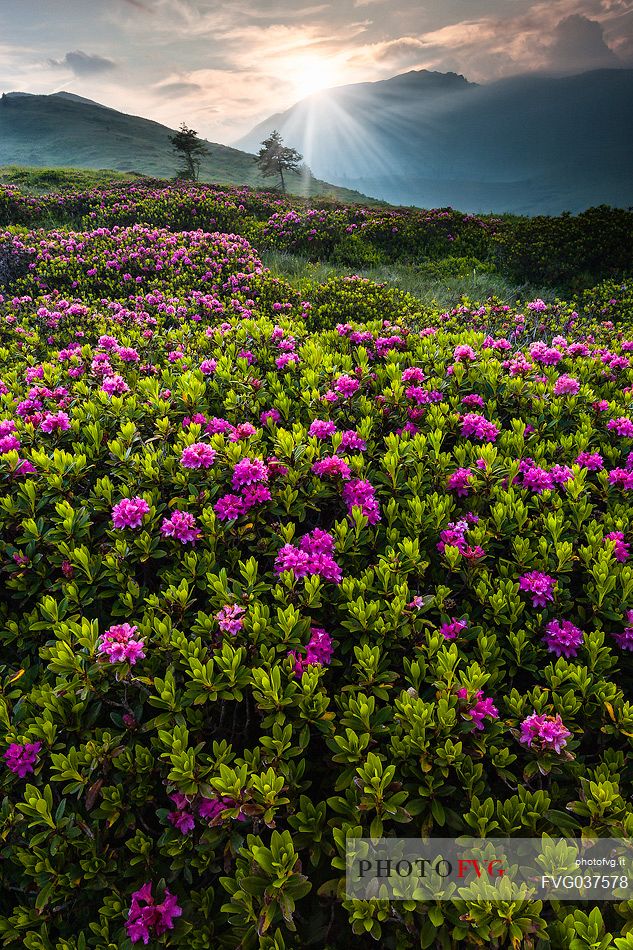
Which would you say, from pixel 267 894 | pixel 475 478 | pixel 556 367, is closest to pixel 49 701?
pixel 267 894

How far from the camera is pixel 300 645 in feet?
7.51

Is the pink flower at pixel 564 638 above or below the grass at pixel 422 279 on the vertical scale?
below

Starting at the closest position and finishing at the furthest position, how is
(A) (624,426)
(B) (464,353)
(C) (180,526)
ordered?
1. (C) (180,526)
2. (A) (624,426)
3. (B) (464,353)

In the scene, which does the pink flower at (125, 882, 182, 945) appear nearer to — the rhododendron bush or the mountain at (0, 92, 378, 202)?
the rhododendron bush

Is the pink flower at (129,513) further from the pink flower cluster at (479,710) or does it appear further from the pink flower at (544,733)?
the pink flower at (544,733)

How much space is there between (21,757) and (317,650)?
138 cm

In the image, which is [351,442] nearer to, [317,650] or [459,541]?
[459,541]

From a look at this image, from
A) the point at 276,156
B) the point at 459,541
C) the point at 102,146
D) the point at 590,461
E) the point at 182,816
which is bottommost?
the point at 182,816

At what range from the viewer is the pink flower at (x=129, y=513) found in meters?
2.82

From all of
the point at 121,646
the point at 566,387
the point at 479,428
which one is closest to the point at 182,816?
the point at 121,646

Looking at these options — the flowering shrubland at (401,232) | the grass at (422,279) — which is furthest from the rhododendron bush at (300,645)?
the flowering shrubland at (401,232)

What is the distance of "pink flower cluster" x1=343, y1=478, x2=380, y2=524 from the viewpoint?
299 cm

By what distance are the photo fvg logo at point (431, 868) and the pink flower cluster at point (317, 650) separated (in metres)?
0.74

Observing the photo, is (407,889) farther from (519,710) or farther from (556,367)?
(556,367)
